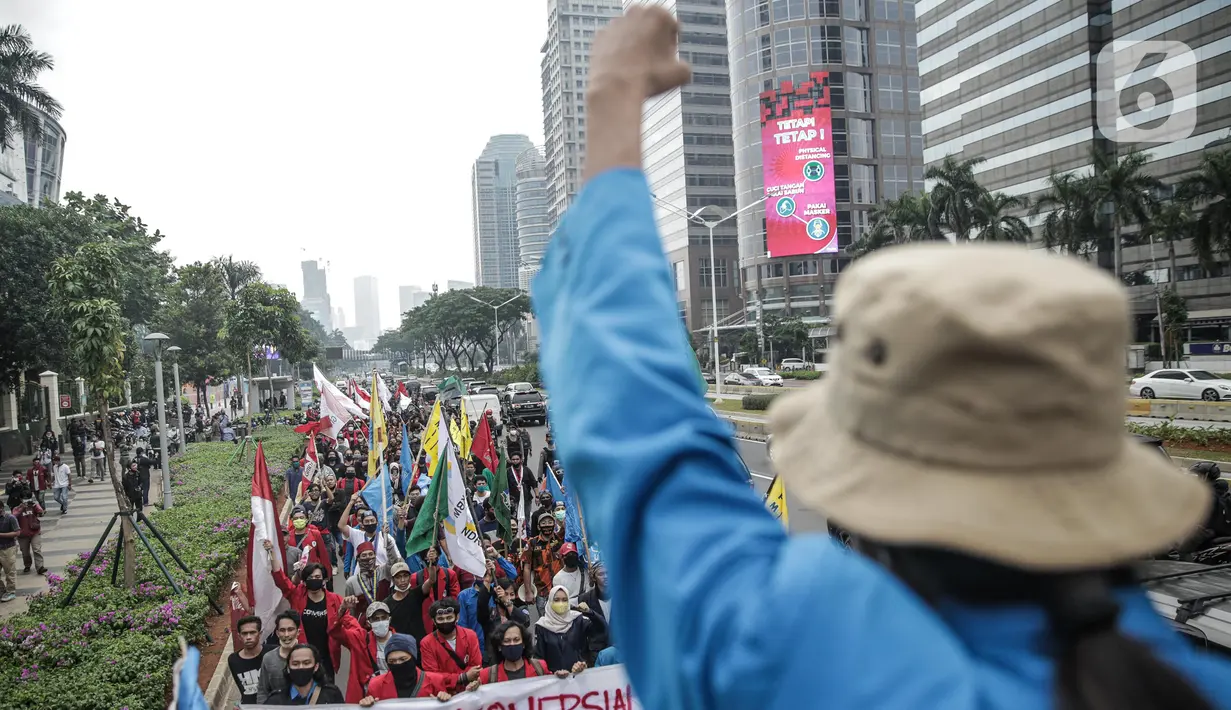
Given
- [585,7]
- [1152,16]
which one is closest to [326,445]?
[1152,16]

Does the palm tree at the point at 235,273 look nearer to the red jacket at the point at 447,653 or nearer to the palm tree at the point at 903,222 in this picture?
the palm tree at the point at 903,222

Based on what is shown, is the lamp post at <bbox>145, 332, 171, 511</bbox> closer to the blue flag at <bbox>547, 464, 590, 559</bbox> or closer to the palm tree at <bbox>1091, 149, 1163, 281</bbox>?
the blue flag at <bbox>547, 464, 590, 559</bbox>

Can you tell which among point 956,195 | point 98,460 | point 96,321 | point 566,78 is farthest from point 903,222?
point 566,78

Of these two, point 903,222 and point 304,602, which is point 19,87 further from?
point 903,222

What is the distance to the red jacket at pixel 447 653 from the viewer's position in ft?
19.5

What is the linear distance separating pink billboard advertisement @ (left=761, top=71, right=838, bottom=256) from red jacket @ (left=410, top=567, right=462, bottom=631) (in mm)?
61975

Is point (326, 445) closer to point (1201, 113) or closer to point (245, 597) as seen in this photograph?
point (245, 597)

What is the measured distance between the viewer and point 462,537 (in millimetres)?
8289

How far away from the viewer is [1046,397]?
65cm

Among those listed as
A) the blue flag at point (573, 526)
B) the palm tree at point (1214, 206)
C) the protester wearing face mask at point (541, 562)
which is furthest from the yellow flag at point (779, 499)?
the palm tree at point (1214, 206)

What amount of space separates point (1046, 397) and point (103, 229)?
111 ft

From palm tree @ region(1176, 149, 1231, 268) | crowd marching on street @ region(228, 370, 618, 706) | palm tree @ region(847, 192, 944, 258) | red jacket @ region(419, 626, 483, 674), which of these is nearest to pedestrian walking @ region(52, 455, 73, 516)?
crowd marching on street @ region(228, 370, 618, 706)

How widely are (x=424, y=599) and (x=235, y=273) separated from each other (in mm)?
55845

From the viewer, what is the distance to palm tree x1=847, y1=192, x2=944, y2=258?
51031 millimetres
